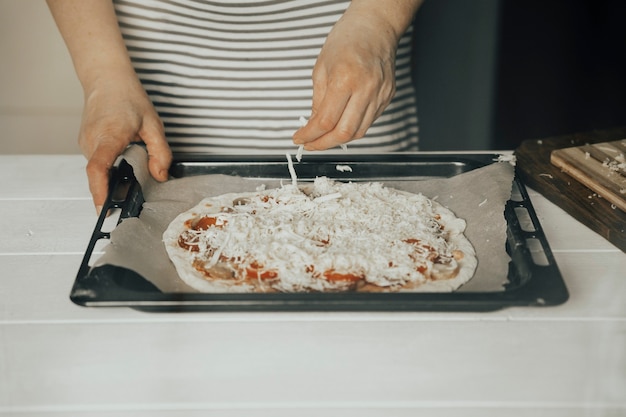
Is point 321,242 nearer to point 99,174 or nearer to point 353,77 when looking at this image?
point 353,77

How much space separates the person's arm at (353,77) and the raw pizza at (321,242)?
0.10 m

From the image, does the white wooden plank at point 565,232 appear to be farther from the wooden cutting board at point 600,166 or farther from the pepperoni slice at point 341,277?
the pepperoni slice at point 341,277

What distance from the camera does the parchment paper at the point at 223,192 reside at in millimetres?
1015

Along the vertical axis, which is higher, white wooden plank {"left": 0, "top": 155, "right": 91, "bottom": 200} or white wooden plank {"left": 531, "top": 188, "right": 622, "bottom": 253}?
white wooden plank {"left": 0, "top": 155, "right": 91, "bottom": 200}

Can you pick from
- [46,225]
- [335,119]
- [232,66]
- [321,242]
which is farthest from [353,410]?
[232,66]

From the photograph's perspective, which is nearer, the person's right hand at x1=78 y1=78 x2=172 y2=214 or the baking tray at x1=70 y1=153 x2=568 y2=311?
the baking tray at x1=70 y1=153 x2=568 y2=311

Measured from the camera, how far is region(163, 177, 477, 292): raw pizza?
1005 mm

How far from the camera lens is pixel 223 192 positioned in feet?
4.27

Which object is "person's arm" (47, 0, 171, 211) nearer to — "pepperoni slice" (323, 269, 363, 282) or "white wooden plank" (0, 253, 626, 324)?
"white wooden plank" (0, 253, 626, 324)

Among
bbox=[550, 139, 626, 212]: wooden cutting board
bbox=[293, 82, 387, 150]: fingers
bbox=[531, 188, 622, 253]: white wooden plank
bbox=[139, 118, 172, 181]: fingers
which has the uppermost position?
bbox=[293, 82, 387, 150]: fingers

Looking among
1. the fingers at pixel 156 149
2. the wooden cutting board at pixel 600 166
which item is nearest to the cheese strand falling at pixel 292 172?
the fingers at pixel 156 149

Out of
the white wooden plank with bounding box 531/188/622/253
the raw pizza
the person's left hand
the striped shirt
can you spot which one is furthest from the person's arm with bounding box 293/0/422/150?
the white wooden plank with bounding box 531/188/622/253

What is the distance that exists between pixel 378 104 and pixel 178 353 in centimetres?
60

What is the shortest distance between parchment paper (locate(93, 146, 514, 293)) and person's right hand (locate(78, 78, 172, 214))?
0.08ft
